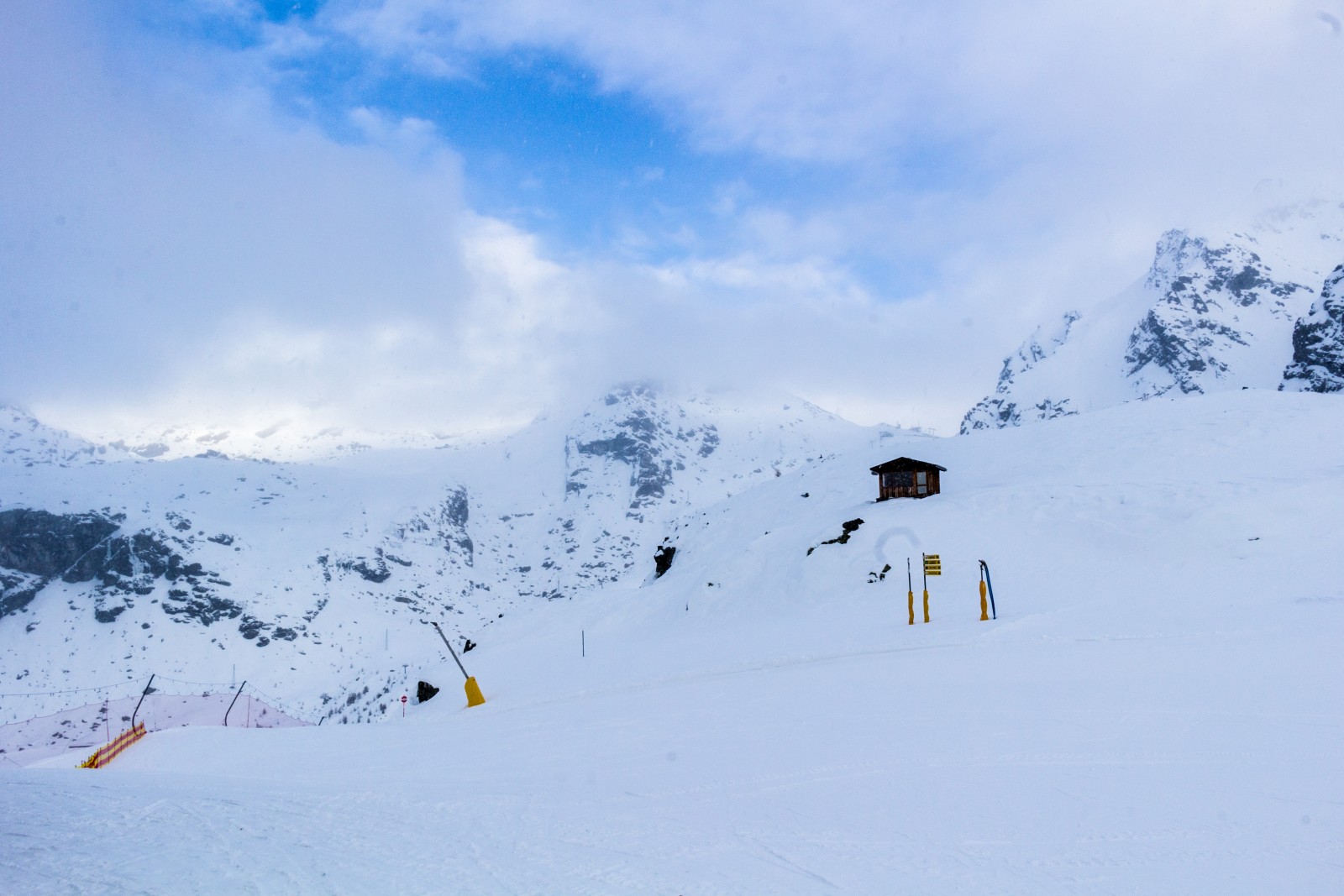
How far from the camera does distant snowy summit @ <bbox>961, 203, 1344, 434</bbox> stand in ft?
523

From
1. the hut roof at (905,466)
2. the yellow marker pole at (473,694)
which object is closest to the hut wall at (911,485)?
the hut roof at (905,466)

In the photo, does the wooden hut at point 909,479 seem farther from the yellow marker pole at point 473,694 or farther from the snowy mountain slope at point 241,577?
the yellow marker pole at point 473,694

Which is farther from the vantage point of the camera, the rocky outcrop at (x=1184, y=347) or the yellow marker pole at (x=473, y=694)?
the rocky outcrop at (x=1184, y=347)

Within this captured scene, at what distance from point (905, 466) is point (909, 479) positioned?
64 centimetres

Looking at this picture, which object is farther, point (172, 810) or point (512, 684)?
point (512, 684)

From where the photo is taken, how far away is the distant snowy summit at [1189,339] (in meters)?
159

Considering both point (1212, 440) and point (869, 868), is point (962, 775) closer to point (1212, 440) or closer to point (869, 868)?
point (869, 868)

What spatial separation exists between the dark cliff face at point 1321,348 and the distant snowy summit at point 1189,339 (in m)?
43.4

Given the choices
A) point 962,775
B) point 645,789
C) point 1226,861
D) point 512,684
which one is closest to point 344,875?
point 645,789

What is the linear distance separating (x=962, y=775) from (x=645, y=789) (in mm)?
2796

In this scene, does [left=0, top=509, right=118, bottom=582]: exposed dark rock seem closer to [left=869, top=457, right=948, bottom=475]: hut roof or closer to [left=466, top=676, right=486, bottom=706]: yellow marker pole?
[left=466, top=676, right=486, bottom=706]: yellow marker pole

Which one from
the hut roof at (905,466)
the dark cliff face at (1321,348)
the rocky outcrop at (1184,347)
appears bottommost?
the hut roof at (905,466)

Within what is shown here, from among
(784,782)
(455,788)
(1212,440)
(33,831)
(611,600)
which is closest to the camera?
(33,831)

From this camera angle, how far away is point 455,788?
24.3 ft
